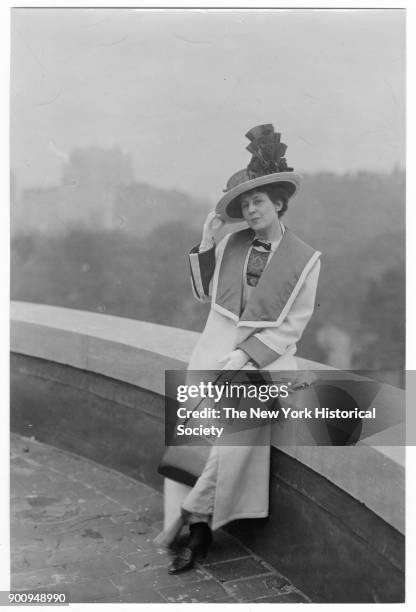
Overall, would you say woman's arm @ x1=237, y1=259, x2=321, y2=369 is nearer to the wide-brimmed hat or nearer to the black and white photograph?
the black and white photograph

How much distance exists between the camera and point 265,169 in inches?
142

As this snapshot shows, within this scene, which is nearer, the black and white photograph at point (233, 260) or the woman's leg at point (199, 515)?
the black and white photograph at point (233, 260)

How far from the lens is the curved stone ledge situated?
300 cm

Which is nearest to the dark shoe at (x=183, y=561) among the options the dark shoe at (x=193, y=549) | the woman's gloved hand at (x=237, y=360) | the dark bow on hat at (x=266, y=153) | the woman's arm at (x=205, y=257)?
the dark shoe at (x=193, y=549)

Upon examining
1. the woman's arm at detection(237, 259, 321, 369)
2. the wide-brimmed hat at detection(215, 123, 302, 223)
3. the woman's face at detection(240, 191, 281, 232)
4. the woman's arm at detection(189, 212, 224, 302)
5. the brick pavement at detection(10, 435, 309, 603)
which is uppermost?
the wide-brimmed hat at detection(215, 123, 302, 223)

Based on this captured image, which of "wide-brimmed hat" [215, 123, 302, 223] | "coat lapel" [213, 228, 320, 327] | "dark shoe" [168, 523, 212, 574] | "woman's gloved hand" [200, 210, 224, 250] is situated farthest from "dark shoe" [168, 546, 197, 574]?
"wide-brimmed hat" [215, 123, 302, 223]

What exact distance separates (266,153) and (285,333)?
28.9 inches

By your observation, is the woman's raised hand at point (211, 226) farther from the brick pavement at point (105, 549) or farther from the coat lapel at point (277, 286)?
the brick pavement at point (105, 549)

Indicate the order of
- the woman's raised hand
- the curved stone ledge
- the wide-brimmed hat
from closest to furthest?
the curved stone ledge
the wide-brimmed hat
the woman's raised hand

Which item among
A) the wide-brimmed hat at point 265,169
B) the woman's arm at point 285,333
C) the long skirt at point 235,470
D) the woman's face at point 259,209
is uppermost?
the wide-brimmed hat at point 265,169

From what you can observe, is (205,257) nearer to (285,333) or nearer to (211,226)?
(211,226)

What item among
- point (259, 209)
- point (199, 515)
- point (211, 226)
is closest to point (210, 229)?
point (211, 226)

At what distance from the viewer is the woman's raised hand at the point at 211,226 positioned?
149 inches
